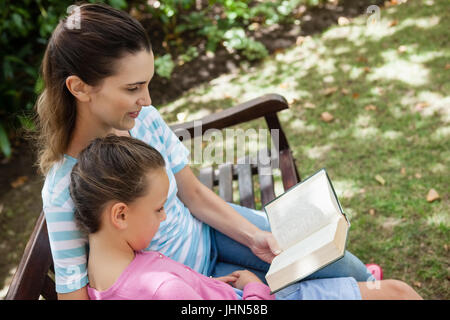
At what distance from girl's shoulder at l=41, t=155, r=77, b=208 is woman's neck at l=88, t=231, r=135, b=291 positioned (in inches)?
6.7

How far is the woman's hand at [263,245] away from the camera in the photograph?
6.13 feet

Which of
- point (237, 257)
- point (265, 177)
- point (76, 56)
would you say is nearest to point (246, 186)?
point (265, 177)

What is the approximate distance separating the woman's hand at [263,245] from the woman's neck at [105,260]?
63 centimetres

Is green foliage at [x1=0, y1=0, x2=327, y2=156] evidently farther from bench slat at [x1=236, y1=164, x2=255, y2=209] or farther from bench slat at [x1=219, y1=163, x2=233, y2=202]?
bench slat at [x1=236, y1=164, x2=255, y2=209]

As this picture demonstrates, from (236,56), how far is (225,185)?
2796 millimetres

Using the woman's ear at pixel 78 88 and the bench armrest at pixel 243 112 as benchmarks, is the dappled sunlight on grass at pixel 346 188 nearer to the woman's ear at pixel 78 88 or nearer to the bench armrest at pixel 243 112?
the bench armrest at pixel 243 112

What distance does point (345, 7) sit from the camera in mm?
5277

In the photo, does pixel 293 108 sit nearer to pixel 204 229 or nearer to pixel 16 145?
pixel 204 229

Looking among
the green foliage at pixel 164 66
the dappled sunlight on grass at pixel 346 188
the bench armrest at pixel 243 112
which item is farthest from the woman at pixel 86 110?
the green foliage at pixel 164 66

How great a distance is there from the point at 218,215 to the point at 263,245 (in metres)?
0.27

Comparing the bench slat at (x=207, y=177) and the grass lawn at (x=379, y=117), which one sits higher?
the bench slat at (x=207, y=177)

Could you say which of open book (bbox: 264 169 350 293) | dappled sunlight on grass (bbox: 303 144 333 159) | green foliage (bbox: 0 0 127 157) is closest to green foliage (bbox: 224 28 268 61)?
green foliage (bbox: 0 0 127 157)

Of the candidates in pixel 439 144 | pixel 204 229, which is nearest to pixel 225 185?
pixel 204 229
